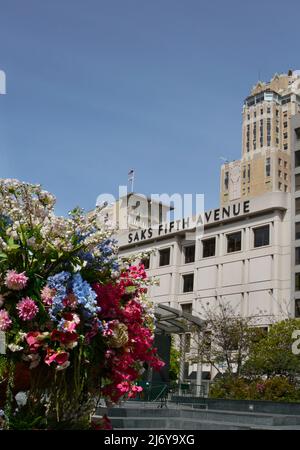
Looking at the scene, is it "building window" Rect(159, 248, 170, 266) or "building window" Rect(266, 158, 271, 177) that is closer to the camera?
"building window" Rect(159, 248, 170, 266)

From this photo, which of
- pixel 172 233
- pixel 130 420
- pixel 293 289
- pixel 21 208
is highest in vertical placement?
pixel 172 233

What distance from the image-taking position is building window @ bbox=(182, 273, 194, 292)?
60562mm

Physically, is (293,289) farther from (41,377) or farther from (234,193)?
(234,193)

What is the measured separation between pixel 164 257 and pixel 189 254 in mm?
3004

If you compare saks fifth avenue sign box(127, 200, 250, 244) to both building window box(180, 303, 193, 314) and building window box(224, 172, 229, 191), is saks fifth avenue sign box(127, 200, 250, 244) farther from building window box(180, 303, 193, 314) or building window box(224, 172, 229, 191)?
building window box(224, 172, 229, 191)

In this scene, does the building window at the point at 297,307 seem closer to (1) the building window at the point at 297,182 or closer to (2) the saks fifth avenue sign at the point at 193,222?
(2) the saks fifth avenue sign at the point at 193,222

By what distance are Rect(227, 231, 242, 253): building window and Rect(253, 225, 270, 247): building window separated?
6.02ft

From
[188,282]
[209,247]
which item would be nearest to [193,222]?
[209,247]

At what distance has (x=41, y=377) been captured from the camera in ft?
13.0

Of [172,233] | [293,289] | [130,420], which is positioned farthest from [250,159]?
[130,420]

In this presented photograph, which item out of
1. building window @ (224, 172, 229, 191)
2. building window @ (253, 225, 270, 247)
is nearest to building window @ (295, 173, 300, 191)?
building window @ (253, 225, 270, 247)

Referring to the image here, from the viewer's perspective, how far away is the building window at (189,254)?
6175cm
